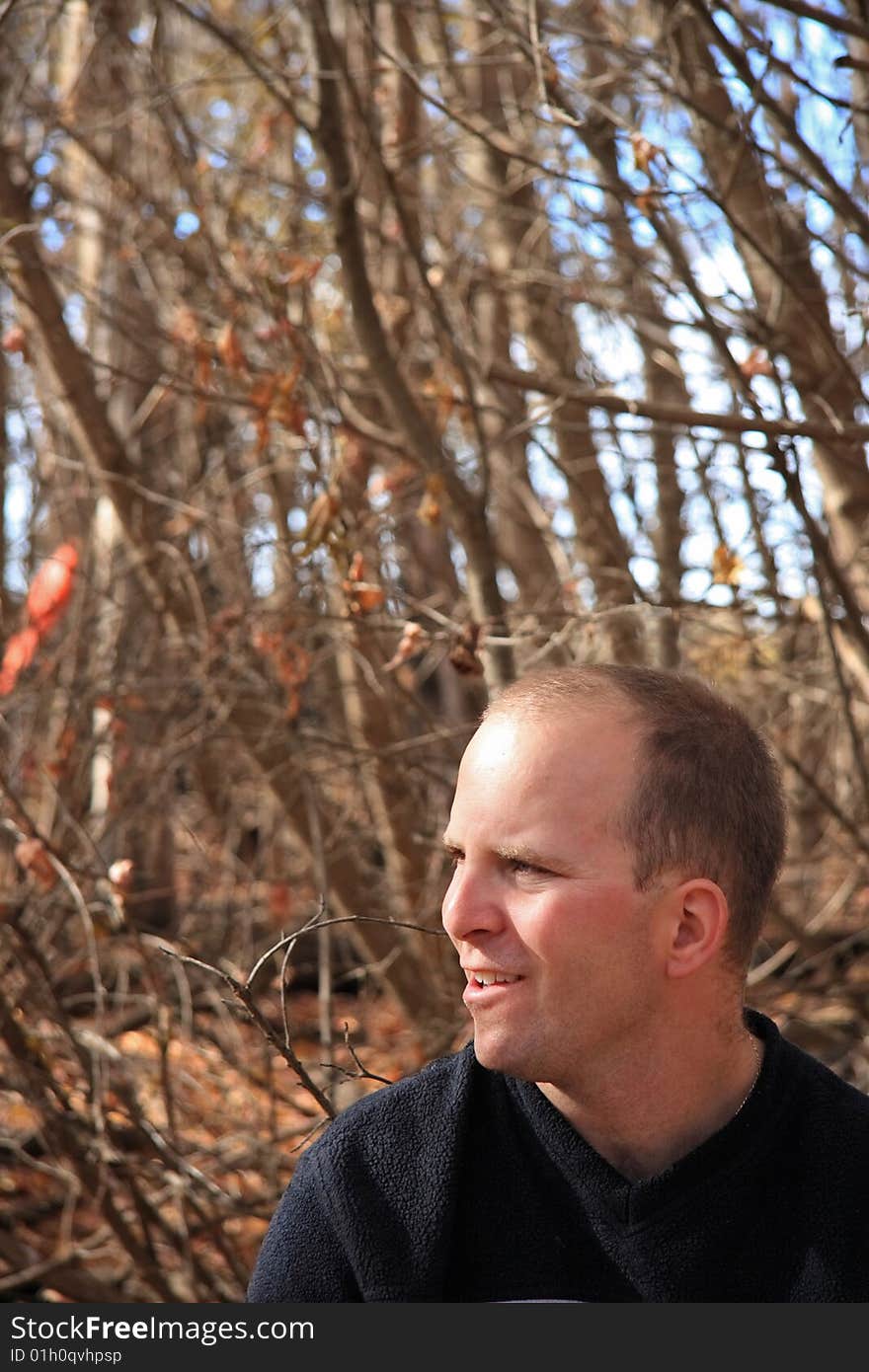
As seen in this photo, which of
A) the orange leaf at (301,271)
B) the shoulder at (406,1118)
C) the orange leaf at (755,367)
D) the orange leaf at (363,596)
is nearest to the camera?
the shoulder at (406,1118)

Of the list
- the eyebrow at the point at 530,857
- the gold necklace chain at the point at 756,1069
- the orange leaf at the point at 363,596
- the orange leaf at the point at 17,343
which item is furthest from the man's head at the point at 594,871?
the orange leaf at the point at 17,343

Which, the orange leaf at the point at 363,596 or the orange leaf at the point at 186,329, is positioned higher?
the orange leaf at the point at 186,329

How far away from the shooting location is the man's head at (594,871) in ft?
4.81

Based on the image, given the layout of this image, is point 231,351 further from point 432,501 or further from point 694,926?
point 694,926

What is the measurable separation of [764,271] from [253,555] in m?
1.49

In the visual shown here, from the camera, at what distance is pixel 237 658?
3.51m

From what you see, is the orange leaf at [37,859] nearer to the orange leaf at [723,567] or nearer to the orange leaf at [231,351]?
the orange leaf at [231,351]

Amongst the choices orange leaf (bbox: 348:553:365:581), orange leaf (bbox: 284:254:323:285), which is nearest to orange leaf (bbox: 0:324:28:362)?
orange leaf (bbox: 284:254:323:285)

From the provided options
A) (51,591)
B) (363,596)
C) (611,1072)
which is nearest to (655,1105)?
(611,1072)

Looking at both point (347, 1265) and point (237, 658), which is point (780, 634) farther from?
point (347, 1265)

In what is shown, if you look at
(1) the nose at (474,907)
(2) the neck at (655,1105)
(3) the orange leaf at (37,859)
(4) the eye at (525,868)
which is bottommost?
(2) the neck at (655,1105)

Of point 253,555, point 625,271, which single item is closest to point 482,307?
point 625,271

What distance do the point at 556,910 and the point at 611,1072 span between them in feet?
0.59

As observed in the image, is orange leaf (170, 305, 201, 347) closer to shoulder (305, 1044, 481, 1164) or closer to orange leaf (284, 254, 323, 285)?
orange leaf (284, 254, 323, 285)
